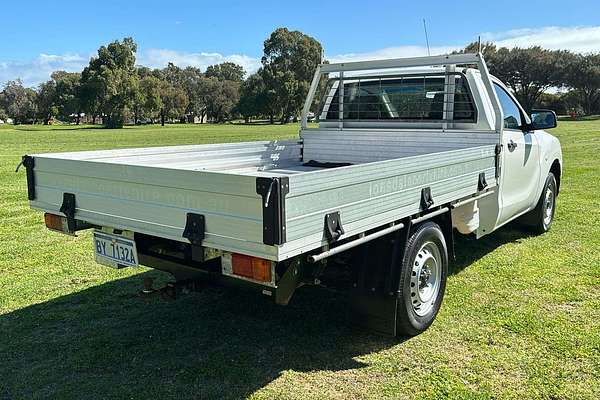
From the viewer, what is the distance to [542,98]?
258ft

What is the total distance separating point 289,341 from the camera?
4.02 m

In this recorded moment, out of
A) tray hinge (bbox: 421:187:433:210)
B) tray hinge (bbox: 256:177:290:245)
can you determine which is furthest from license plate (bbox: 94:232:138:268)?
tray hinge (bbox: 421:187:433:210)

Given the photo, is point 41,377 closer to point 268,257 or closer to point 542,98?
point 268,257

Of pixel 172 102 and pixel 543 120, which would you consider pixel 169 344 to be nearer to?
pixel 543 120

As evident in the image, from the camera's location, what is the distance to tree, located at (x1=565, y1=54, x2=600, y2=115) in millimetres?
68500

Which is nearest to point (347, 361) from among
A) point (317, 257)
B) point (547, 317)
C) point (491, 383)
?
point (491, 383)

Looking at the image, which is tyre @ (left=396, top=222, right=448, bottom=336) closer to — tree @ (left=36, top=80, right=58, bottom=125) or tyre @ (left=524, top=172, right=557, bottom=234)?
tyre @ (left=524, top=172, right=557, bottom=234)

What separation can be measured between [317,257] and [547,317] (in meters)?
2.49

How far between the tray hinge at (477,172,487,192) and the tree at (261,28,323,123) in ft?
225

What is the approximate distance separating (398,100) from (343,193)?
3.27 metres

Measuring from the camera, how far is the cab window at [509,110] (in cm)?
575

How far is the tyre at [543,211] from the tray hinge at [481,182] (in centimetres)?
253

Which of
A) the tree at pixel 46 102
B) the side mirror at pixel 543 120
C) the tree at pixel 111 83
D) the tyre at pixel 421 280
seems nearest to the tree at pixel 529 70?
the tree at pixel 111 83

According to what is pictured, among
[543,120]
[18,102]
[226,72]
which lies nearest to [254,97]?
[18,102]
